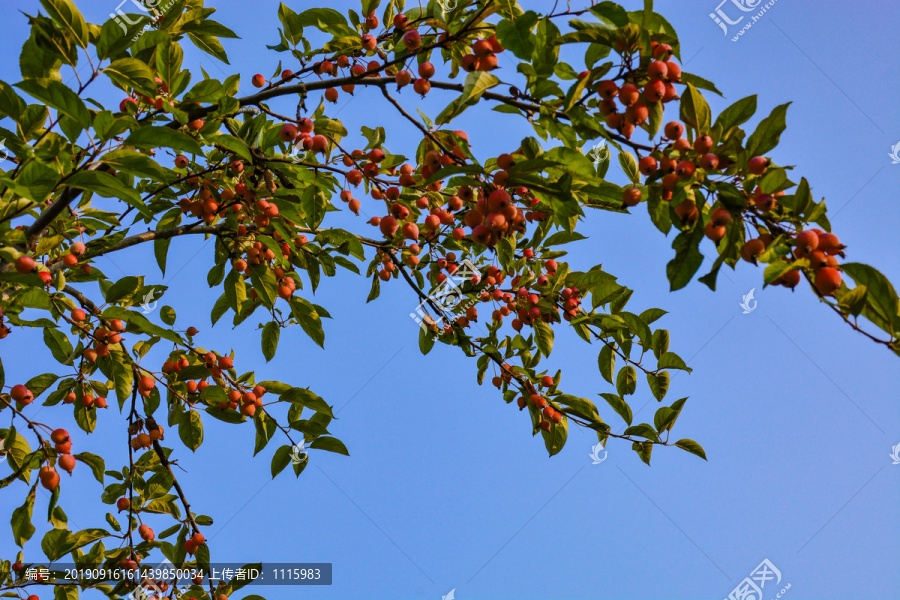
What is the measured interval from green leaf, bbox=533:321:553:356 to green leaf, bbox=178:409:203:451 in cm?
193

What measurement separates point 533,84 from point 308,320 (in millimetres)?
1822

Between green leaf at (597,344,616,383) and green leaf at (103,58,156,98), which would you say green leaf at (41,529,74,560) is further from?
green leaf at (597,344,616,383)

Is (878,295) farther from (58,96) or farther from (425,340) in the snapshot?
(425,340)

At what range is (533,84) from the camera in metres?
1.72

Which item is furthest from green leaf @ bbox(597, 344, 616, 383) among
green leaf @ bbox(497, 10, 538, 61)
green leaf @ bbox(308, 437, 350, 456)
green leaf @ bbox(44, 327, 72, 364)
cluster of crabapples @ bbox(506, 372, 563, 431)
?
green leaf @ bbox(44, 327, 72, 364)

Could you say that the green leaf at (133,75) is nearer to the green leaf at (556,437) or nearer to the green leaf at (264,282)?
the green leaf at (264,282)

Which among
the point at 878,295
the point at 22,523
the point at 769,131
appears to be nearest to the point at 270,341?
the point at 22,523

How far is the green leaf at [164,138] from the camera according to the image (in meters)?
1.61

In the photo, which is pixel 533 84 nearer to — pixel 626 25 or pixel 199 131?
pixel 626 25

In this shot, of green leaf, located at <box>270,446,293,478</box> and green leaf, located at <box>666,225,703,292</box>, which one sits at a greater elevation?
green leaf, located at <box>270,446,293,478</box>

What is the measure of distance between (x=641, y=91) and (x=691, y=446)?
5.83 ft

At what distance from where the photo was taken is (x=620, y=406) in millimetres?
2770

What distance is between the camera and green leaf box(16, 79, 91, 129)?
1.54 metres

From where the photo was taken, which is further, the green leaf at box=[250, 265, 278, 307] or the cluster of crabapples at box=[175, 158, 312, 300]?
the green leaf at box=[250, 265, 278, 307]
